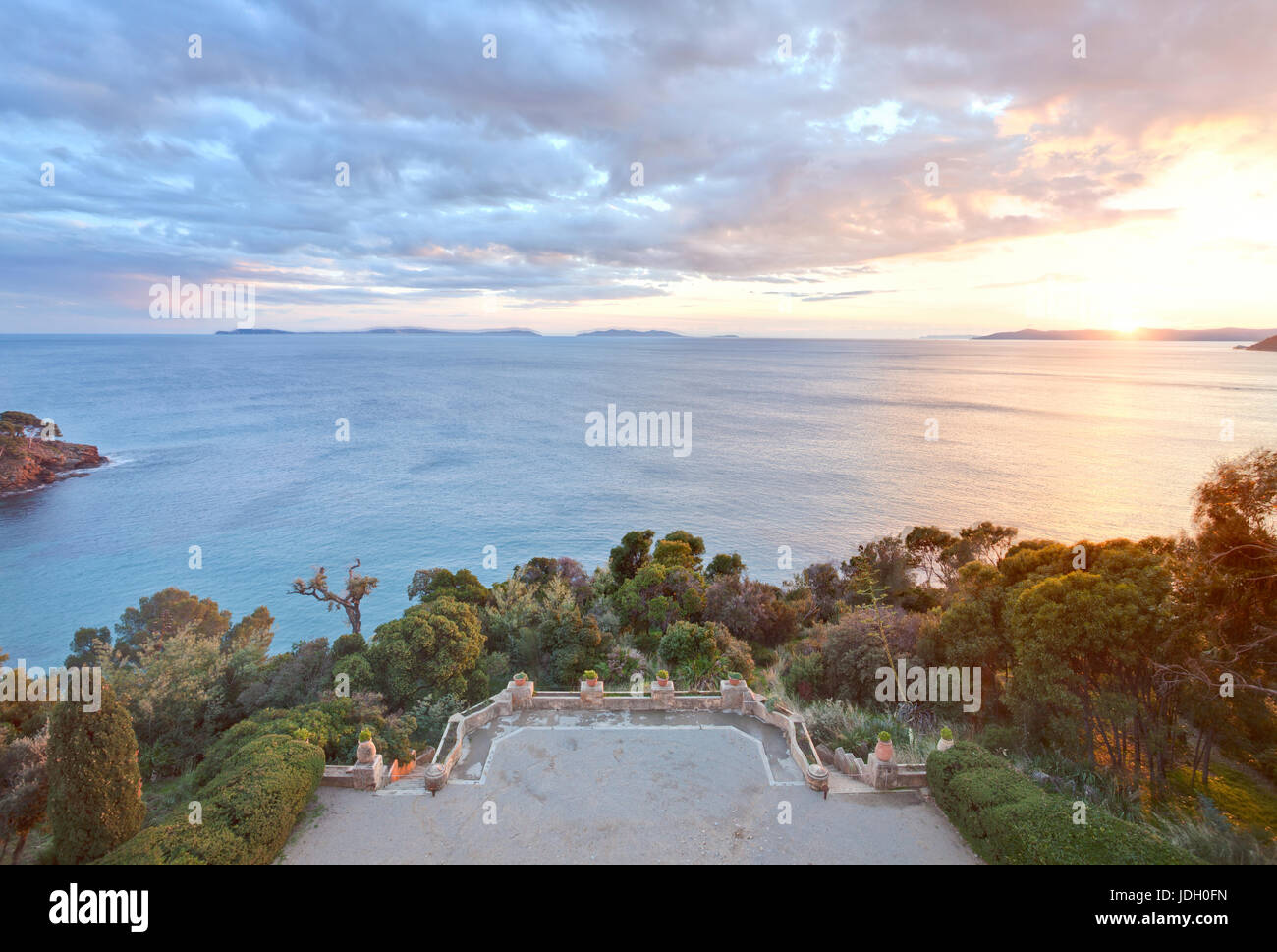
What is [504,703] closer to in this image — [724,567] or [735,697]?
[735,697]

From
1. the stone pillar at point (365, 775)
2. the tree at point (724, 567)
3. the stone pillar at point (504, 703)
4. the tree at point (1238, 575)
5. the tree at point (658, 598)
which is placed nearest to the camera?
the tree at point (1238, 575)

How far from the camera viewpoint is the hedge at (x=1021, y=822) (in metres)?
11.3

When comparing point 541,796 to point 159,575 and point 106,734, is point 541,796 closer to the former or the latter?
point 106,734

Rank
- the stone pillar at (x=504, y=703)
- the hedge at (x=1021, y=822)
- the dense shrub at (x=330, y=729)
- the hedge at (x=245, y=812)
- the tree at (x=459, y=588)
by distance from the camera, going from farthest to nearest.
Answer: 1. the tree at (x=459, y=588)
2. the stone pillar at (x=504, y=703)
3. the dense shrub at (x=330, y=729)
4. the hedge at (x=245, y=812)
5. the hedge at (x=1021, y=822)

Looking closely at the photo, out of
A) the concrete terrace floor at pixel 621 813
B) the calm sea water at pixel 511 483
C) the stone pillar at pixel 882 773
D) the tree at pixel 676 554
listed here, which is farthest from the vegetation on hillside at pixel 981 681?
the calm sea water at pixel 511 483

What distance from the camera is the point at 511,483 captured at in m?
73.8

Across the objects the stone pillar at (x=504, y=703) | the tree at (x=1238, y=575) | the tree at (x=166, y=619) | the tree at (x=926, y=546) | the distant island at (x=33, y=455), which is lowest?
the tree at (x=166, y=619)

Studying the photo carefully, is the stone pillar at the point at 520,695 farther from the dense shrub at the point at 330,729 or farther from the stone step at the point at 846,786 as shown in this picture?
the stone step at the point at 846,786

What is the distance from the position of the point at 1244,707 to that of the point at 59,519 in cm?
8478

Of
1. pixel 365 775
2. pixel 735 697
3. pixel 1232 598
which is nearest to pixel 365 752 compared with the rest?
pixel 365 775

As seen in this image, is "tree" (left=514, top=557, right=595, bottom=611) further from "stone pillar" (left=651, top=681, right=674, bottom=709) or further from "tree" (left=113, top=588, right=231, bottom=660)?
"tree" (left=113, top=588, right=231, bottom=660)
